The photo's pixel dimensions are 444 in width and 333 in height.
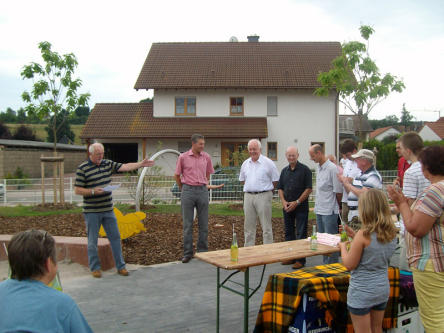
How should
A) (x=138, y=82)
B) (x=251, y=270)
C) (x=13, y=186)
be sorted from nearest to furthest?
(x=251, y=270)
(x=13, y=186)
(x=138, y=82)

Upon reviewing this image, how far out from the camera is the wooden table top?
404 cm

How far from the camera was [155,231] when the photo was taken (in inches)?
369

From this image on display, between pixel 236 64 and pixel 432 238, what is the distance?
27.9 meters

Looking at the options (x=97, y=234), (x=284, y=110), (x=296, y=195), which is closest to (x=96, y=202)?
(x=97, y=234)

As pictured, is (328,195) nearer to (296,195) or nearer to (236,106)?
(296,195)

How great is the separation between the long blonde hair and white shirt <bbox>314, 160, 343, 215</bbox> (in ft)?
9.88

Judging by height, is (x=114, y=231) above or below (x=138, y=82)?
below

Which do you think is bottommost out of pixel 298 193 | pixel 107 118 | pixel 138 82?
pixel 298 193

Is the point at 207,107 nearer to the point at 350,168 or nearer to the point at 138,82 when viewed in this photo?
the point at 138,82

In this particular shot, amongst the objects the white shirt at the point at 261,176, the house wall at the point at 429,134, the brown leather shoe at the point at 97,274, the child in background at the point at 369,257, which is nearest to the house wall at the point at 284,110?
the white shirt at the point at 261,176

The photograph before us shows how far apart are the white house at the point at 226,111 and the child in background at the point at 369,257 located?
78.2ft

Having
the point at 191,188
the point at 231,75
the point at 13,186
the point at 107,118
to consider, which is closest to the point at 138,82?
the point at 107,118

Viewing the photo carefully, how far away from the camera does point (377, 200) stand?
3.36 metres

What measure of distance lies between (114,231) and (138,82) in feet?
74.7
